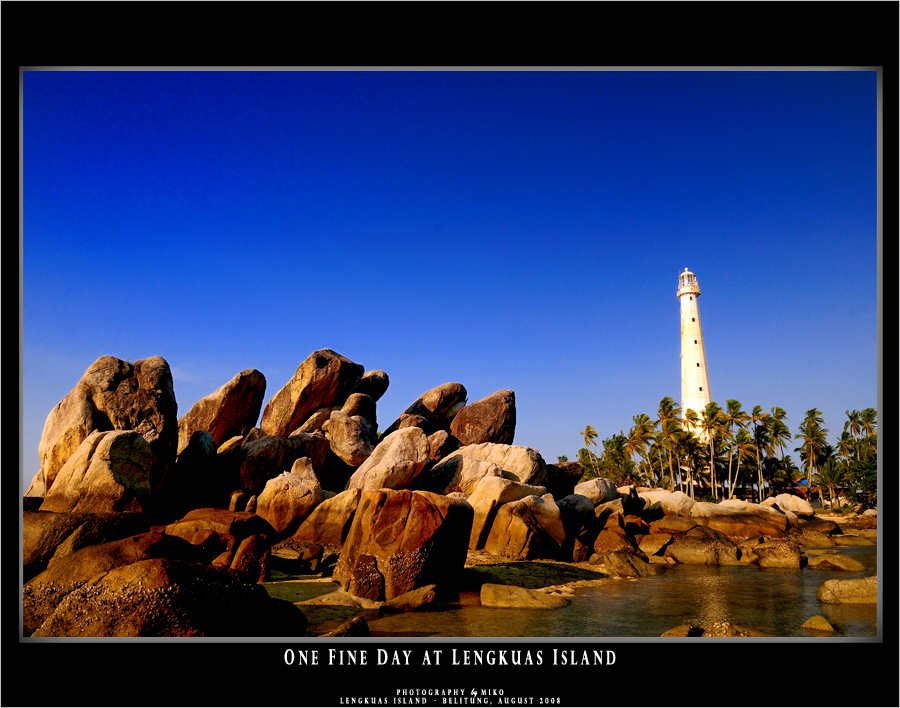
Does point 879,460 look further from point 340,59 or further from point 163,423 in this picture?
point 163,423

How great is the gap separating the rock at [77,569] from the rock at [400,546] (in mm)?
4247

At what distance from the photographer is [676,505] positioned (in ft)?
112

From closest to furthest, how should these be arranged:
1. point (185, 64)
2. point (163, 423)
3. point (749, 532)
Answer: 1. point (185, 64)
2. point (163, 423)
3. point (749, 532)

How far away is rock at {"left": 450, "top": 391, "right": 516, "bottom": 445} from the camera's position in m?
32.8

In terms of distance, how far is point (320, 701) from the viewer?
5598mm

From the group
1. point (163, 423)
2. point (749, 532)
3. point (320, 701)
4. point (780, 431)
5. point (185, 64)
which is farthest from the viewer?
point (780, 431)

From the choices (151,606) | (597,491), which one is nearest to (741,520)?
→ (597,491)

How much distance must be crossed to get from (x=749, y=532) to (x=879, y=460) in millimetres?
28971

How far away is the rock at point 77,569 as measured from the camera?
8.01 metres

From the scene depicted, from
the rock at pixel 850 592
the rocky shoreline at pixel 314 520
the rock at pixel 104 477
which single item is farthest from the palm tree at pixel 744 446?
the rock at pixel 104 477

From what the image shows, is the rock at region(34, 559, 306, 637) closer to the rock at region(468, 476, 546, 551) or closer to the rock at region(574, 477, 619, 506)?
the rock at region(468, 476, 546, 551)

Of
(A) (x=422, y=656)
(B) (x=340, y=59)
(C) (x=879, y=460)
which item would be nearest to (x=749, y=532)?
(C) (x=879, y=460)

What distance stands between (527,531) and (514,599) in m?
6.99

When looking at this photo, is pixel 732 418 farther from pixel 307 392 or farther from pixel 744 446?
pixel 307 392
